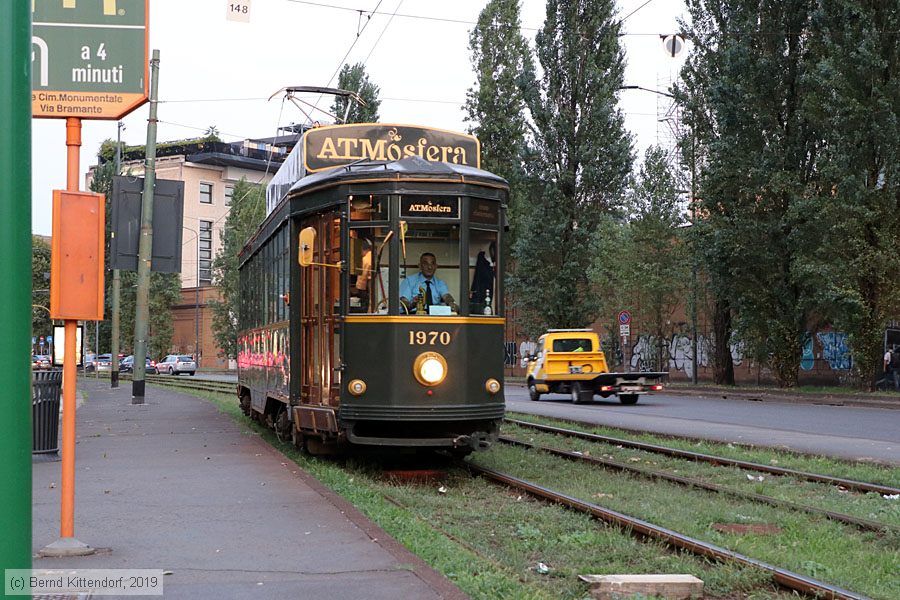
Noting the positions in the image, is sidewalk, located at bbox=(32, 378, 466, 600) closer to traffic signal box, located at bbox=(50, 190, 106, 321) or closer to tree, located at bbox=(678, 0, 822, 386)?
traffic signal box, located at bbox=(50, 190, 106, 321)

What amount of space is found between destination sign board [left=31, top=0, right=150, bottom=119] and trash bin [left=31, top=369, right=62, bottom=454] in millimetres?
7217

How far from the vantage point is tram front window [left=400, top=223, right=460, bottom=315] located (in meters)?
10.8

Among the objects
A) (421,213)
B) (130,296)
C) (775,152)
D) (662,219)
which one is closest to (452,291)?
(421,213)

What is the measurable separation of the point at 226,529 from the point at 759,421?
50.5 feet

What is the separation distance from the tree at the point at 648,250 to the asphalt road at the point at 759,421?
1104cm

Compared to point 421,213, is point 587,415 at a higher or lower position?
lower

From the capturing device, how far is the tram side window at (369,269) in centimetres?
1074

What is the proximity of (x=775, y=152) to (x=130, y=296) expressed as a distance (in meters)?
44.7

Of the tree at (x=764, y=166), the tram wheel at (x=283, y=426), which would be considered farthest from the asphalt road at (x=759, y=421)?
the tram wheel at (x=283, y=426)

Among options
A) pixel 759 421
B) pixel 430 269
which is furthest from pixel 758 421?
pixel 430 269

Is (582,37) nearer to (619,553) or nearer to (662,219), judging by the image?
(662,219)

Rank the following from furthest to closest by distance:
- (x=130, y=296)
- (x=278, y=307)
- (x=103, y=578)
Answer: (x=130, y=296)
(x=278, y=307)
(x=103, y=578)

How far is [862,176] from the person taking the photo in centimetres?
3027

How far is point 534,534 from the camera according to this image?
7.86 m
